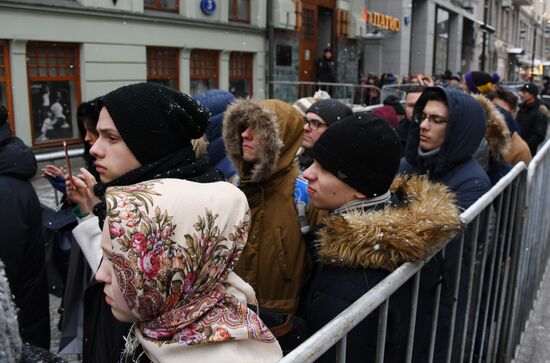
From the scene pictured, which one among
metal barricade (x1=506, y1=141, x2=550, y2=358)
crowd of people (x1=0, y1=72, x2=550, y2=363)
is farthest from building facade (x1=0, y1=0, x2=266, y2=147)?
metal barricade (x1=506, y1=141, x2=550, y2=358)

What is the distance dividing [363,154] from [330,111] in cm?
189

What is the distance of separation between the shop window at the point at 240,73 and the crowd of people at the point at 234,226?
1211 cm

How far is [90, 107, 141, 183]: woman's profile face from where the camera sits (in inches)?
78.5

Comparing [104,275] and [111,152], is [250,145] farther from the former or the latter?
[104,275]

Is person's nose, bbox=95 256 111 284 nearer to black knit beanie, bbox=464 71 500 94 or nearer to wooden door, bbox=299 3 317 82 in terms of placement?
black knit beanie, bbox=464 71 500 94

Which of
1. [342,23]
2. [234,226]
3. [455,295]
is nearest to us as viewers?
[234,226]

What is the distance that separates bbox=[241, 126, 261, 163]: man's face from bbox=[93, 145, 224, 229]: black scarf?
57 centimetres

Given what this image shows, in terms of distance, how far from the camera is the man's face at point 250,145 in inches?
106

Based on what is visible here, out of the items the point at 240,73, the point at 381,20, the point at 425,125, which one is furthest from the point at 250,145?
the point at 381,20

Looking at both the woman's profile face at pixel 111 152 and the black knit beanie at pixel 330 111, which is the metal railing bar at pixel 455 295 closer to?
the woman's profile face at pixel 111 152

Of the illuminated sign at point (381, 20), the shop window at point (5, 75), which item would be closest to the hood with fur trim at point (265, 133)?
the shop window at point (5, 75)

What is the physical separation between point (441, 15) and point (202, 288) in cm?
3240

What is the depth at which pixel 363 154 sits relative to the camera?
2037 mm

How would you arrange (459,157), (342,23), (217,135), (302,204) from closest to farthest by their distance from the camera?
(302,204) < (459,157) < (217,135) < (342,23)
